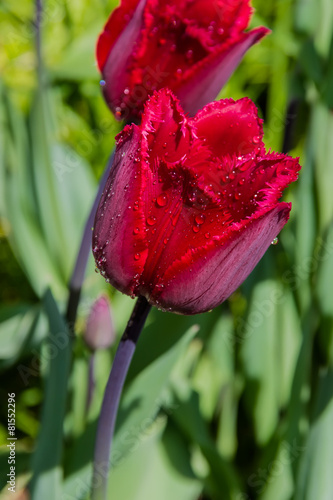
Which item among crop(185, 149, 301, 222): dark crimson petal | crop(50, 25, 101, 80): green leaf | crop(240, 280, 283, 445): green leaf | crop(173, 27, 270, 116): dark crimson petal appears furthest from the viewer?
crop(50, 25, 101, 80): green leaf

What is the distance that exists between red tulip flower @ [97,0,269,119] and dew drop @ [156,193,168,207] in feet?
0.64

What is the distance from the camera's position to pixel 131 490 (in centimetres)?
73

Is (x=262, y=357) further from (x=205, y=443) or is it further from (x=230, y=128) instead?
(x=230, y=128)

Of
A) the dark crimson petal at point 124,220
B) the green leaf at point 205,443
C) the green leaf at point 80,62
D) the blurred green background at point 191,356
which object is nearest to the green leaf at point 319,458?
the blurred green background at point 191,356

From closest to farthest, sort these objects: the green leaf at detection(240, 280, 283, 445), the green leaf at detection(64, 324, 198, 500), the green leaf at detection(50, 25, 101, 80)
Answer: the green leaf at detection(64, 324, 198, 500) → the green leaf at detection(240, 280, 283, 445) → the green leaf at detection(50, 25, 101, 80)

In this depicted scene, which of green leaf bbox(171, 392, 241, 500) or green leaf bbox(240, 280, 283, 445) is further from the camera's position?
green leaf bbox(240, 280, 283, 445)

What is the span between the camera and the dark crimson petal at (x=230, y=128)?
0.43 m

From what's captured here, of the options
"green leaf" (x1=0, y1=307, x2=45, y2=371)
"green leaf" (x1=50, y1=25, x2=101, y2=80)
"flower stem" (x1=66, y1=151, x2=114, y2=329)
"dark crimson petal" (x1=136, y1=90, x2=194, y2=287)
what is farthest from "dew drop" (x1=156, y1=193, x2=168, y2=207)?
"green leaf" (x1=50, y1=25, x2=101, y2=80)

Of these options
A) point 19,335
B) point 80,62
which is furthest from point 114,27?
point 80,62

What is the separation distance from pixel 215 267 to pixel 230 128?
0.11 metres

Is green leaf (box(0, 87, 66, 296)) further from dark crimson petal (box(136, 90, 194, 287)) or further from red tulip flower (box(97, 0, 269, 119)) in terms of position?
dark crimson petal (box(136, 90, 194, 287))

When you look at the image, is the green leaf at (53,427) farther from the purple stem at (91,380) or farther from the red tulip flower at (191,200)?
the red tulip flower at (191,200)

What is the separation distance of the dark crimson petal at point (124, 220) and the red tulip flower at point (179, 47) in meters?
0.17

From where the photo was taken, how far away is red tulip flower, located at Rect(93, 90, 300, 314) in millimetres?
402
